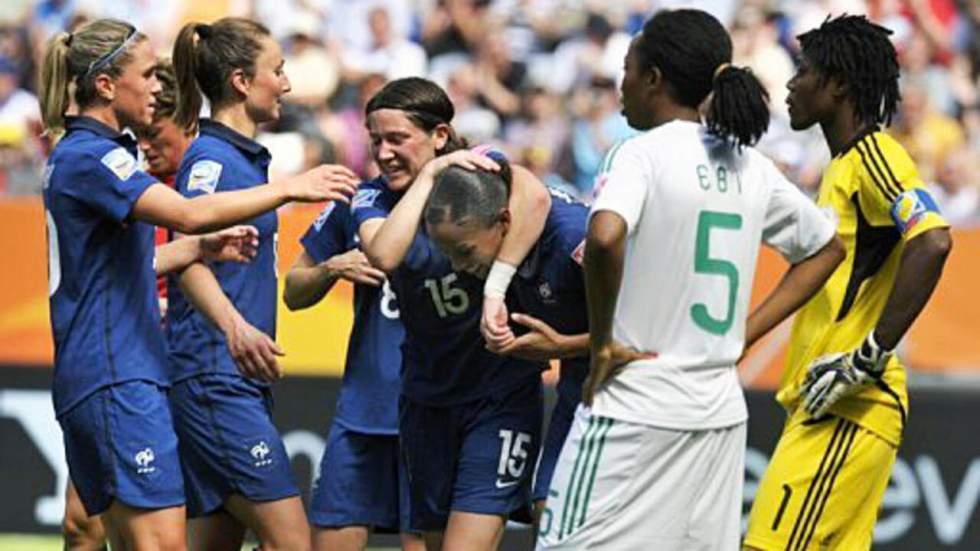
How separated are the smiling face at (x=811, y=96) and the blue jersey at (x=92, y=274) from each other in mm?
2341

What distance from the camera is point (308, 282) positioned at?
26.2 feet

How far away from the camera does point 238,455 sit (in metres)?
7.93

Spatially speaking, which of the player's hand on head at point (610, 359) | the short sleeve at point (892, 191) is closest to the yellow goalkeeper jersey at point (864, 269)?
the short sleeve at point (892, 191)

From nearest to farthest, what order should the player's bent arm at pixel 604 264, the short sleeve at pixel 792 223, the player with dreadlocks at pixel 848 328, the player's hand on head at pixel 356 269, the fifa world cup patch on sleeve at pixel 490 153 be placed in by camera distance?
the player's bent arm at pixel 604 264 → the short sleeve at pixel 792 223 → the fifa world cup patch on sleeve at pixel 490 153 → the player with dreadlocks at pixel 848 328 → the player's hand on head at pixel 356 269

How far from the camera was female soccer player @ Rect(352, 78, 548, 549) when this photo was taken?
7.46 meters

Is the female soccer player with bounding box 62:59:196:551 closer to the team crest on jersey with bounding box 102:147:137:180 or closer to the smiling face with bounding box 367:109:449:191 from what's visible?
the smiling face with bounding box 367:109:449:191

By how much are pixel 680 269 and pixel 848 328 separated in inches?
61.8

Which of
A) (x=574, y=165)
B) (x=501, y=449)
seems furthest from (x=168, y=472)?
(x=574, y=165)

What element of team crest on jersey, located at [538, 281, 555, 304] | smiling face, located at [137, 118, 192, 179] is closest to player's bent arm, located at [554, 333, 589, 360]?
team crest on jersey, located at [538, 281, 555, 304]

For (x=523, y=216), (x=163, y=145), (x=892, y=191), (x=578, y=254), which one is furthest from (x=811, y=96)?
(x=163, y=145)

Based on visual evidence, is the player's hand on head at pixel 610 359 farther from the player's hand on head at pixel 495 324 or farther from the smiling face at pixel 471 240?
the smiling face at pixel 471 240

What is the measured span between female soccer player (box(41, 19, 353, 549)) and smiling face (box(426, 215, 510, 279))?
22.8 inches

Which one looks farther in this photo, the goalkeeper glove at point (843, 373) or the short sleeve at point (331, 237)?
the short sleeve at point (331, 237)

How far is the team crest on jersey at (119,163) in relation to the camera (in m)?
6.91
